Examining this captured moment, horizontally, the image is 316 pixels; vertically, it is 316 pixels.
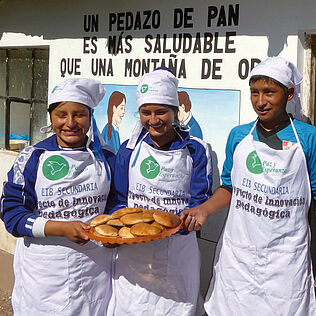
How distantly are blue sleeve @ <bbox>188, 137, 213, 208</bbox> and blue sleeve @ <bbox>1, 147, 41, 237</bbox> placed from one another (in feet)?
2.79

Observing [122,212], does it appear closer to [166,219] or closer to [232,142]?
[166,219]

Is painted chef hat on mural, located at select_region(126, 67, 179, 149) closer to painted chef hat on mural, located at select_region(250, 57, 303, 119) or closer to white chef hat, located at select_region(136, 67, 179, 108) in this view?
white chef hat, located at select_region(136, 67, 179, 108)

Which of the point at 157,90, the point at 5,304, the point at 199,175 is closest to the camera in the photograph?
the point at 157,90

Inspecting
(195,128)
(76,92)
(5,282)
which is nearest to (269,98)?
(76,92)

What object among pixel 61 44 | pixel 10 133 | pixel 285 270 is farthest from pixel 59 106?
pixel 10 133

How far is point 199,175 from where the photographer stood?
2988 mm

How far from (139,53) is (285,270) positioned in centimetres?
223

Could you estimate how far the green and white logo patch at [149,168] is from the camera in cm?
294

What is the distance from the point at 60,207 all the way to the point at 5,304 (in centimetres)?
195

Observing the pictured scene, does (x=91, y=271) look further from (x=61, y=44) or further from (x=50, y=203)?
(x=61, y=44)

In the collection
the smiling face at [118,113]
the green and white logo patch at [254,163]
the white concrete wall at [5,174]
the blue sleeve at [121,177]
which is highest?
the smiling face at [118,113]

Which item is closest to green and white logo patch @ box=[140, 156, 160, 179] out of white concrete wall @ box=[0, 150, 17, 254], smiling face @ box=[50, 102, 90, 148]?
smiling face @ box=[50, 102, 90, 148]

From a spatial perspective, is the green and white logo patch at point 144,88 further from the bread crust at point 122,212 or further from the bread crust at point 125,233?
the bread crust at point 125,233

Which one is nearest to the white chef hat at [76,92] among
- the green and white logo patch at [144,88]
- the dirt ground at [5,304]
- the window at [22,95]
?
the green and white logo patch at [144,88]
